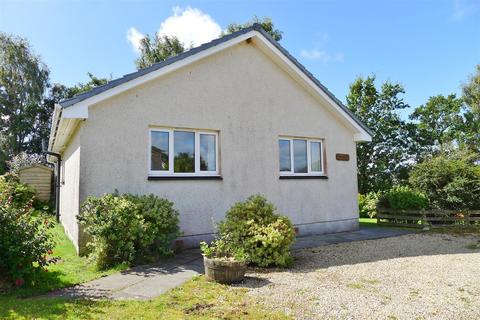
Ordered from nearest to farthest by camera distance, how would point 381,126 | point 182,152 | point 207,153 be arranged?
point 182,152, point 207,153, point 381,126

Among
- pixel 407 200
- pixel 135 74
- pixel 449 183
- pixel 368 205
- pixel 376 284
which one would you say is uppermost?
pixel 135 74

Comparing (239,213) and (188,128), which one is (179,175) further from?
(239,213)

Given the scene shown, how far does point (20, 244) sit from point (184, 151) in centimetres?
465

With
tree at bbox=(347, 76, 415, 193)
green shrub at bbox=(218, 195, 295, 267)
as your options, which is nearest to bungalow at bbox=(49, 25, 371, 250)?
green shrub at bbox=(218, 195, 295, 267)

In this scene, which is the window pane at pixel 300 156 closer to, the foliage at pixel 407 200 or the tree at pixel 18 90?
the foliage at pixel 407 200

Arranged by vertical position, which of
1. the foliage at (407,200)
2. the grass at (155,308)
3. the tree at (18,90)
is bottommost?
the grass at (155,308)

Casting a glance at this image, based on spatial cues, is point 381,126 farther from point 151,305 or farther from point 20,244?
point 20,244

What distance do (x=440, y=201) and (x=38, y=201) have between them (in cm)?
2182

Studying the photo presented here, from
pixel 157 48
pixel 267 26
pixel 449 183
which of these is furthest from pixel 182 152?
pixel 157 48

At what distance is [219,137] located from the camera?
990 centimetres

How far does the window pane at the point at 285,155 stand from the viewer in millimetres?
11266

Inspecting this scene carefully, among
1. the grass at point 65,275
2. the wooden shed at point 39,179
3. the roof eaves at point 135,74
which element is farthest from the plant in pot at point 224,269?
the wooden shed at point 39,179

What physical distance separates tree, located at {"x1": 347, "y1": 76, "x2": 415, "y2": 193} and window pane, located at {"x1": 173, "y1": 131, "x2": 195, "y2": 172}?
15.8m

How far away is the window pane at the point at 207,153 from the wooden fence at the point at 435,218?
8599 mm
